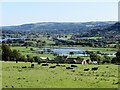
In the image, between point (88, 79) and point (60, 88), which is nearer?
point (60, 88)

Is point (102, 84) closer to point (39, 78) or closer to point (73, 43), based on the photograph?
point (39, 78)

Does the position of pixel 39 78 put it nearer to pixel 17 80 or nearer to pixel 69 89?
pixel 17 80

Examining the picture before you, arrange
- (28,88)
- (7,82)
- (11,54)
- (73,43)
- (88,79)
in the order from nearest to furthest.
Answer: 1. (28,88)
2. (7,82)
3. (88,79)
4. (11,54)
5. (73,43)

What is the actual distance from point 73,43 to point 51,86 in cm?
15316

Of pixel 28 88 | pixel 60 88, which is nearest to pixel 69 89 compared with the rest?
pixel 60 88

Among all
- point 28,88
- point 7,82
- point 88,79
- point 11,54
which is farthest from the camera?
point 11,54

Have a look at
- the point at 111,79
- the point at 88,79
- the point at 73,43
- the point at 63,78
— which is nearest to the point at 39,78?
the point at 63,78

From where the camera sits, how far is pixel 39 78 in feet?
105

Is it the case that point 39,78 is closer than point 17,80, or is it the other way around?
point 17,80

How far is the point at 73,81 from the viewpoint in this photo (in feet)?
99.2

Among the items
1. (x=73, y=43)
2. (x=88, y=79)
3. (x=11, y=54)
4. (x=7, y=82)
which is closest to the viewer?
(x=7, y=82)

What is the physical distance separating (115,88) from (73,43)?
153089 mm

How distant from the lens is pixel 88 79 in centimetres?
3158

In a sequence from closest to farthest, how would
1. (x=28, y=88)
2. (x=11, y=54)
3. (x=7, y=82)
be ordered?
(x=28, y=88) → (x=7, y=82) → (x=11, y=54)
